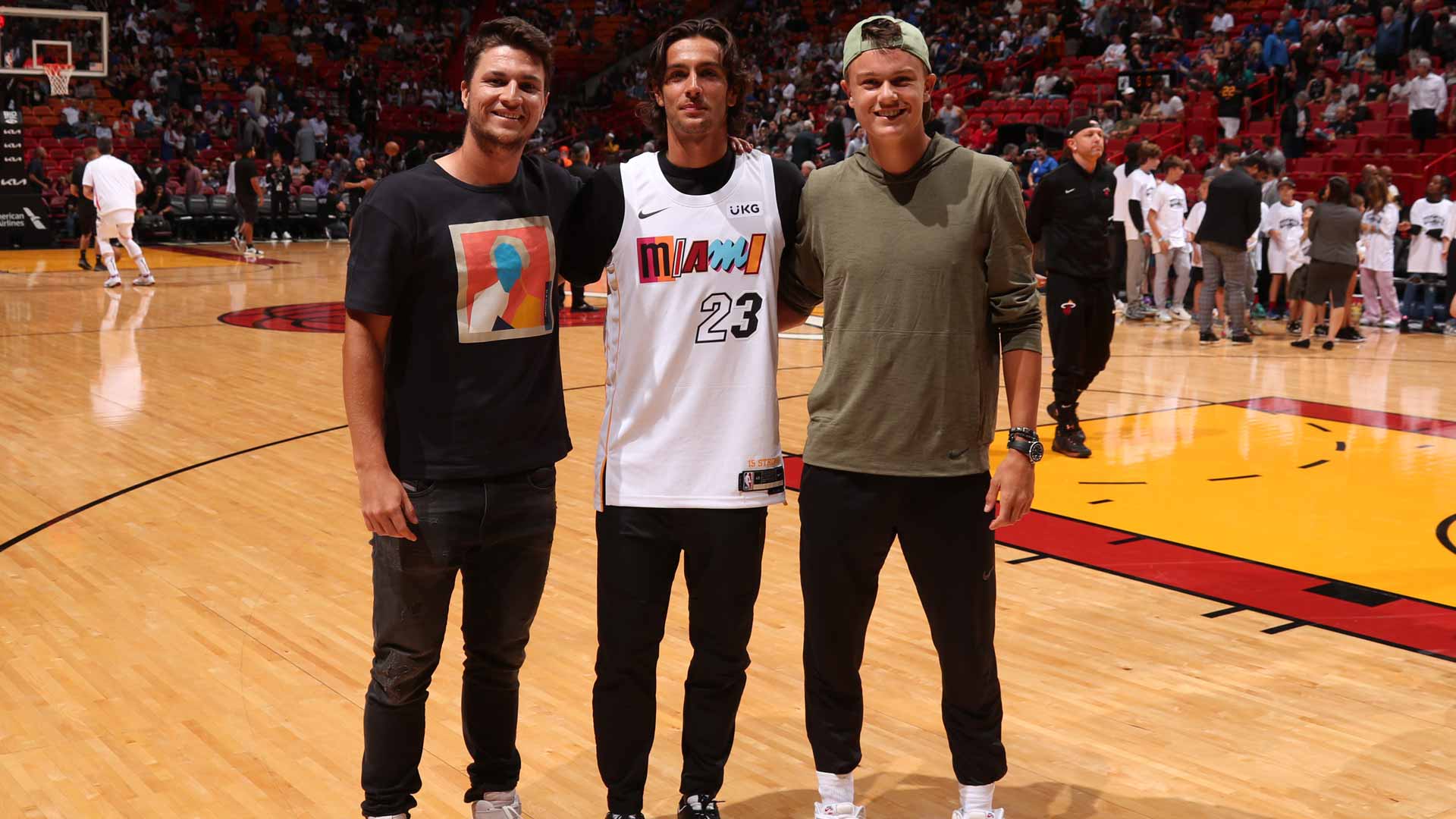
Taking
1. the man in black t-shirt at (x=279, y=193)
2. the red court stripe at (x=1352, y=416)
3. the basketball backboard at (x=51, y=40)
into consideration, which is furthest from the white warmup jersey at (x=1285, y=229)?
the basketball backboard at (x=51, y=40)

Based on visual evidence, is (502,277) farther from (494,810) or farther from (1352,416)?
(1352,416)

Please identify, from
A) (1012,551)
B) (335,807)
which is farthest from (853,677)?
(1012,551)

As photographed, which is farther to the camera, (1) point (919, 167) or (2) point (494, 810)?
(2) point (494, 810)

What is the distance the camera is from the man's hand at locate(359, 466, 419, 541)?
2.79m

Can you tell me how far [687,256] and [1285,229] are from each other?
1196 centimetres

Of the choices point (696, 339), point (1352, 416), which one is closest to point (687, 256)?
point (696, 339)

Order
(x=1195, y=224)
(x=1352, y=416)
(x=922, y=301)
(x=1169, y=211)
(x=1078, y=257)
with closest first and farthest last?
(x=922, y=301) → (x=1078, y=257) → (x=1352, y=416) → (x=1169, y=211) → (x=1195, y=224)

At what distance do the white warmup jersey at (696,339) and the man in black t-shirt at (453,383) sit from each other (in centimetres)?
17

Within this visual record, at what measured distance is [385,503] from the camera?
2.79 metres

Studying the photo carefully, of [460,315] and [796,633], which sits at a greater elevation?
[460,315]

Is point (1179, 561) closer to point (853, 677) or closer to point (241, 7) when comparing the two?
point (853, 677)

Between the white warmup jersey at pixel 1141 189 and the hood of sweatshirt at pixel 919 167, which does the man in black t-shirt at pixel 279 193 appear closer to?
the white warmup jersey at pixel 1141 189

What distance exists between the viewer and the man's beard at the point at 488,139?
279cm

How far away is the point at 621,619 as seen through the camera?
2.99m
